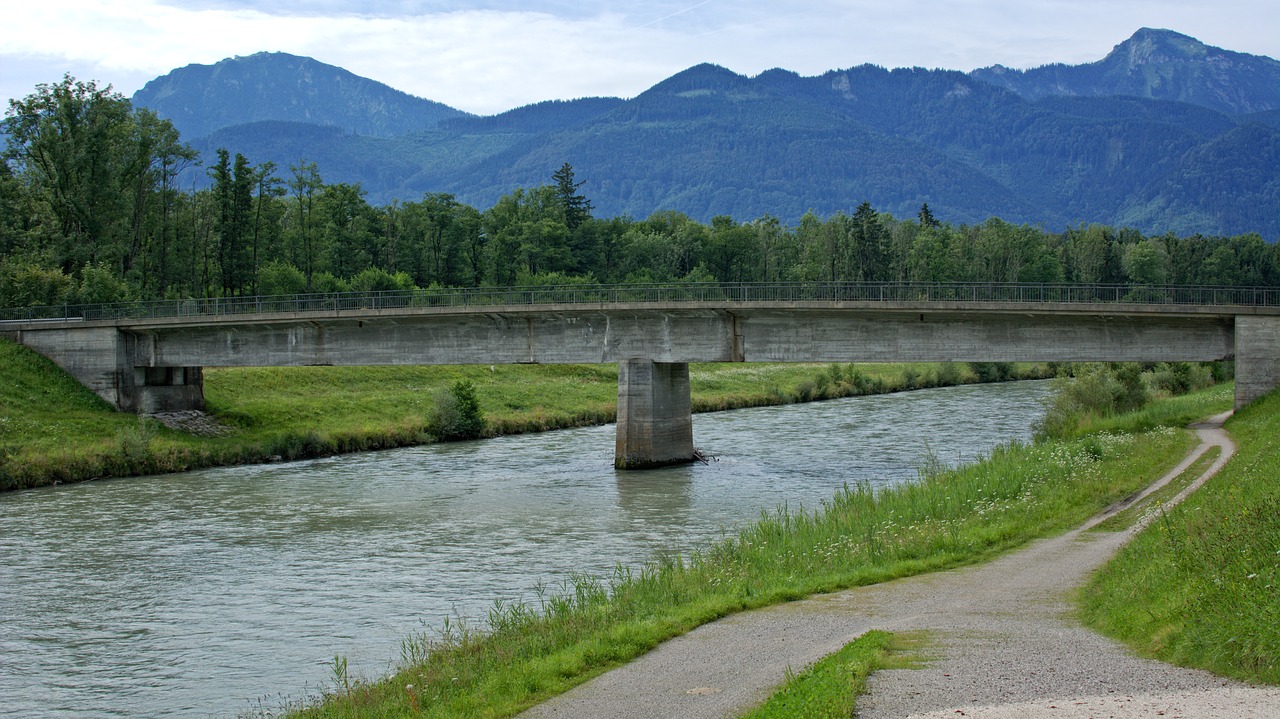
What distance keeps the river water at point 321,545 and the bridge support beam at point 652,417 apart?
1690mm

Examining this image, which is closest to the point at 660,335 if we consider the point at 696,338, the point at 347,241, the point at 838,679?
the point at 696,338

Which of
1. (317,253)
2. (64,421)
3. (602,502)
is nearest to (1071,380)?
(602,502)

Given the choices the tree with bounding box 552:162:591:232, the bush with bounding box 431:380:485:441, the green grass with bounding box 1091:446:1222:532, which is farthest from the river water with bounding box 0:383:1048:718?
the tree with bounding box 552:162:591:232

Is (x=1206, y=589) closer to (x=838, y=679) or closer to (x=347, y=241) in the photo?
(x=838, y=679)

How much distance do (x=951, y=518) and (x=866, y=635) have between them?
466 inches

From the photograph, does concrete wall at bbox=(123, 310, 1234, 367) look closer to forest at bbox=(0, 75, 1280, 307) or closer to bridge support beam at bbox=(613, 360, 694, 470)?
bridge support beam at bbox=(613, 360, 694, 470)

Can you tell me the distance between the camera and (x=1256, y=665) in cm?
1237

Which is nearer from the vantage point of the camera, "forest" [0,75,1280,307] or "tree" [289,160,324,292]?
"forest" [0,75,1280,307]

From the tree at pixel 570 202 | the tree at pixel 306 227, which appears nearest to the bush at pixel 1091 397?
the tree at pixel 306 227

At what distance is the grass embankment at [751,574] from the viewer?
52.4 feet

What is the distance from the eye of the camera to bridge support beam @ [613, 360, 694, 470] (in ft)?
170

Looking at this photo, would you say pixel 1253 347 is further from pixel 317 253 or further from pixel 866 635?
pixel 317 253

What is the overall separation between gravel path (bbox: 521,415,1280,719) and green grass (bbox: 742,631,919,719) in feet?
0.85

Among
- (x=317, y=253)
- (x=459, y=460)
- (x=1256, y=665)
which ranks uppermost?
(x=317, y=253)
